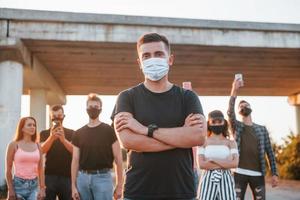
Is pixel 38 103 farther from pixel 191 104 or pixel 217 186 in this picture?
pixel 191 104

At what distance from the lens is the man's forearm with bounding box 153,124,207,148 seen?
2.90 m

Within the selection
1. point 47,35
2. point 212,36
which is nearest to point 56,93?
point 47,35

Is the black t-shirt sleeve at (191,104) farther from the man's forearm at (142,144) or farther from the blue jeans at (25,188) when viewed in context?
the blue jeans at (25,188)

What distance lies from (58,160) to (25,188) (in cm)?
67

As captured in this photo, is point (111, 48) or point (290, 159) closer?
point (111, 48)

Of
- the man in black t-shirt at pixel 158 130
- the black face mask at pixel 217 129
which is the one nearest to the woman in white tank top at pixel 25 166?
the black face mask at pixel 217 129

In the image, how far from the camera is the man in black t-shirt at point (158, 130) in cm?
289

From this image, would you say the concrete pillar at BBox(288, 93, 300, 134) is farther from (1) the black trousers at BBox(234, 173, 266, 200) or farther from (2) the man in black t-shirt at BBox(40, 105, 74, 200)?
(2) the man in black t-shirt at BBox(40, 105, 74, 200)

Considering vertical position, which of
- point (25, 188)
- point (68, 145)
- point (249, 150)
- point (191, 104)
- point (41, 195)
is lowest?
point (41, 195)

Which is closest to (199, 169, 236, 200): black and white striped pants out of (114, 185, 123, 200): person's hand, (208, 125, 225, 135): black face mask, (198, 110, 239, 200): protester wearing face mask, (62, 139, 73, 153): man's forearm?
(198, 110, 239, 200): protester wearing face mask

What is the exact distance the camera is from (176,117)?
3010mm

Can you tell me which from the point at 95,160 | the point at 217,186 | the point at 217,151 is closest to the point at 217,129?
the point at 217,151

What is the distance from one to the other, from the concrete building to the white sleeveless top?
30.2 ft

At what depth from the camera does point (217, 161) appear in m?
5.36
